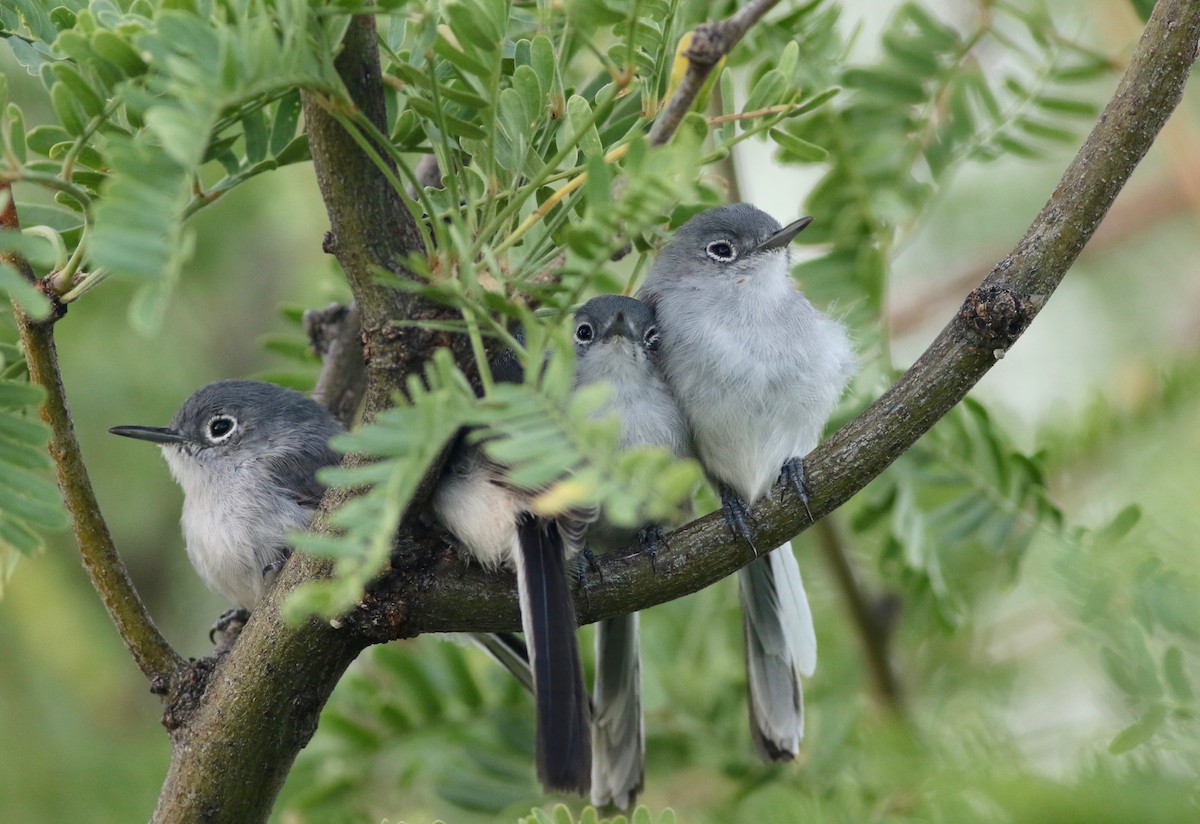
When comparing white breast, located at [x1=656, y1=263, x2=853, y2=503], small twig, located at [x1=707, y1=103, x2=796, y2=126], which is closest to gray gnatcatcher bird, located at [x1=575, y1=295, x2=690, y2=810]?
white breast, located at [x1=656, y1=263, x2=853, y2=503]

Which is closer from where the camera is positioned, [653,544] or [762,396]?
[653,544]

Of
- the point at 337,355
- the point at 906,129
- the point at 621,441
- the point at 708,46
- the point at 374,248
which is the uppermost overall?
the point at 708,46

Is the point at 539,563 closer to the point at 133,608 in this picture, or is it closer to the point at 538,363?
the point at 133,608

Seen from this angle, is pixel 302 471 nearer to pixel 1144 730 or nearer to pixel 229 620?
pixel 229 620

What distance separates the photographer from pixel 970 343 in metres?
1.94

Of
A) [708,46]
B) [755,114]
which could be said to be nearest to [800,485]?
[755,114]

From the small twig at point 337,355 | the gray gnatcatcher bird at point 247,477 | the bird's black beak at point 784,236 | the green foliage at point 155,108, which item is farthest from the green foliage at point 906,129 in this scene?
the green foliage at point 155,108

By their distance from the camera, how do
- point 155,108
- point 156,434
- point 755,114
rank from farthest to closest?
point 156,434
point 755,114
point 155,108

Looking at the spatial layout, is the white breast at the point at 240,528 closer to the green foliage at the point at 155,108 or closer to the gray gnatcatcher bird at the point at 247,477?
the gray gnatcatcher bird at the point at 247,477

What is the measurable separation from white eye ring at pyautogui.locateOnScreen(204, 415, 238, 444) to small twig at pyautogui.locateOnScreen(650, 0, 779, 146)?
1890 mm

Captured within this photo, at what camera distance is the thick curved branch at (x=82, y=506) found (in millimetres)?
1880

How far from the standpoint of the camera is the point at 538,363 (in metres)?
1.34

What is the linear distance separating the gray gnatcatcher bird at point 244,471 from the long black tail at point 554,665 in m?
0.84

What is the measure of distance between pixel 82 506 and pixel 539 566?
2.45 feet
